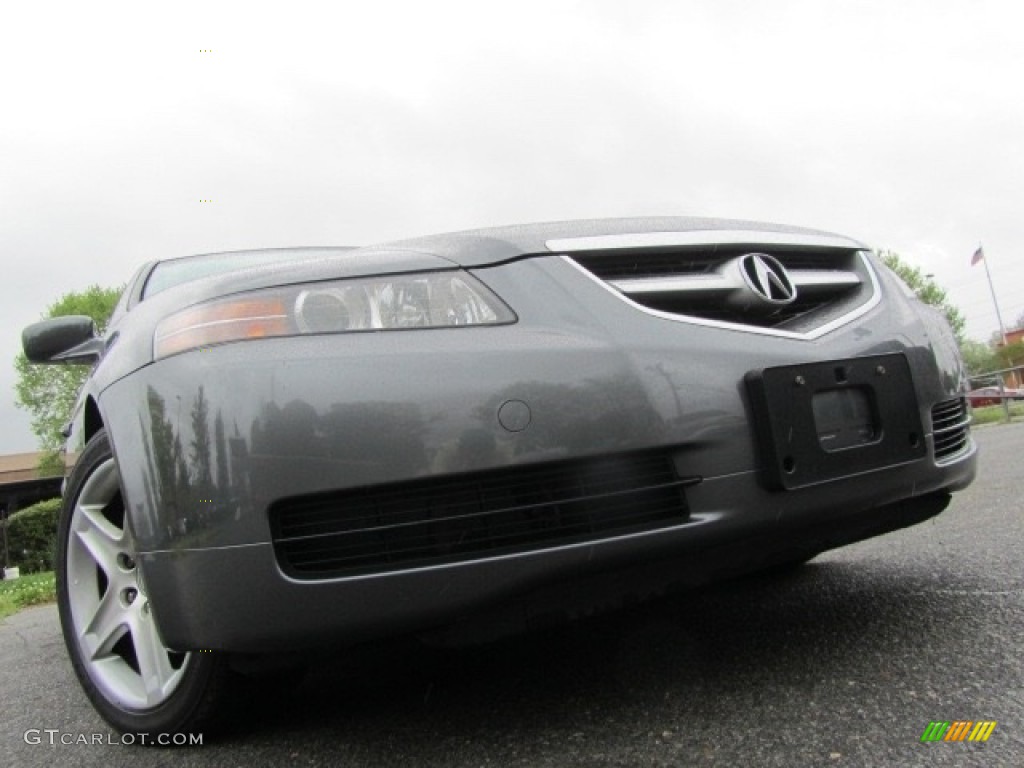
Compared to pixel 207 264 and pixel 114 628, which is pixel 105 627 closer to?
pixel 114 628

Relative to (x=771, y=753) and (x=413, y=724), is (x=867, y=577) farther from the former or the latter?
(x=413, y=724)

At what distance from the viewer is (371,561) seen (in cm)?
148

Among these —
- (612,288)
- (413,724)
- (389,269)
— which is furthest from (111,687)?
(612,288)

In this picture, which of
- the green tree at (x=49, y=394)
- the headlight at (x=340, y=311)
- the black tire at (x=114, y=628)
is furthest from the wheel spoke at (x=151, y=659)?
the green tree at (x=49, y=394)

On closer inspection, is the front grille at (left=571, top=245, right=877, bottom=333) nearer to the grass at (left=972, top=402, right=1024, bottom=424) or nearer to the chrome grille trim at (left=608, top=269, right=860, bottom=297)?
the chrome grille trim at (left=608, top=269, right=860, bottom=297)

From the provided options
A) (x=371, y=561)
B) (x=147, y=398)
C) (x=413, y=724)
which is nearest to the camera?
(x=371, y=561)

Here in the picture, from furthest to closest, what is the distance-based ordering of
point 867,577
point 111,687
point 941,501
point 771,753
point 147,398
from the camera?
point 867,577, point 941,501, point 111,687, point 147,398, point 771,753

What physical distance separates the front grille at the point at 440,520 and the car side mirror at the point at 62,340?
1.30 meters

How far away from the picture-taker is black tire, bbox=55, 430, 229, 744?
1736mm

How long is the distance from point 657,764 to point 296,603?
0.68 meters

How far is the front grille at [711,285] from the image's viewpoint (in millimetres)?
1714
